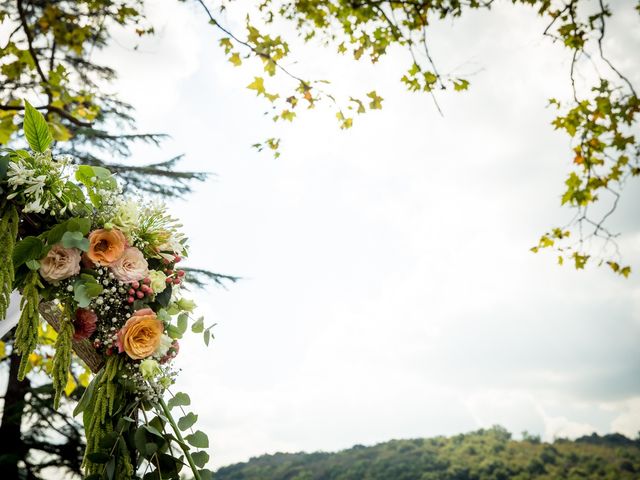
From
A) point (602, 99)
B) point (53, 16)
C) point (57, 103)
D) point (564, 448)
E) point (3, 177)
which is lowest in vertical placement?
point (564, 448)

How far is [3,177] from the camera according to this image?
5.17ft

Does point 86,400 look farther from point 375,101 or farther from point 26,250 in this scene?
point 375,101

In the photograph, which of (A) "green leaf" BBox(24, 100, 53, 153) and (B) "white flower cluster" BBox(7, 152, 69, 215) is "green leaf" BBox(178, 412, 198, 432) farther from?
(A) "green leaf" BBox(24, 100, 53, 153)

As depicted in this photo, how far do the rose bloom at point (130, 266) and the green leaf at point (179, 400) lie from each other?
0.42 meters

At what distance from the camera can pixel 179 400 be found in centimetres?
170

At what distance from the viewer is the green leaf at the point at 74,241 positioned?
154 centimetres

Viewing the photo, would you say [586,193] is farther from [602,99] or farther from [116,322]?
[116,322]

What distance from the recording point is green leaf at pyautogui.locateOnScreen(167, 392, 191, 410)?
1686mm

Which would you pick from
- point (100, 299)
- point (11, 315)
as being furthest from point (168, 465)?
point (11, 315)

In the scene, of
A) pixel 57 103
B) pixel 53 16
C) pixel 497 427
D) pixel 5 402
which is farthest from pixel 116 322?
pixel 497 427

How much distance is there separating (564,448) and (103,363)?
1756 cm

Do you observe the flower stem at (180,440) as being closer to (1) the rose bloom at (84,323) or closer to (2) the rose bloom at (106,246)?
(1) the rose bloom at (84,323)

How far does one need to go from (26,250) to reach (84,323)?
0.30 metres

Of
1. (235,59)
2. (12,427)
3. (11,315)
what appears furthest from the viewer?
(12,427)
